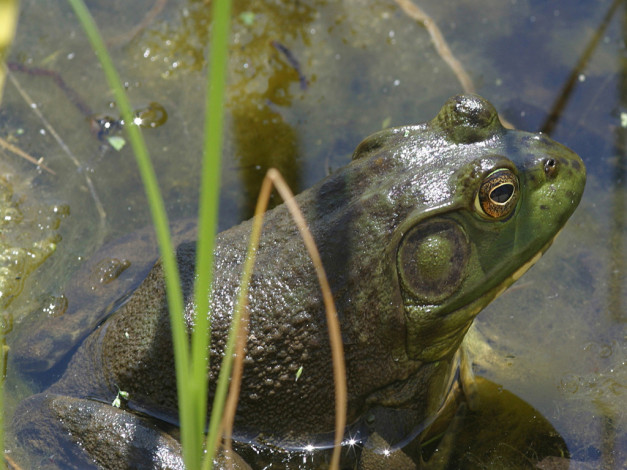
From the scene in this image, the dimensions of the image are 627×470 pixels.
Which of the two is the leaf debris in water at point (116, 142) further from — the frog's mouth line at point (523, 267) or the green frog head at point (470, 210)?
the frog's mouth line at point (523, 267)

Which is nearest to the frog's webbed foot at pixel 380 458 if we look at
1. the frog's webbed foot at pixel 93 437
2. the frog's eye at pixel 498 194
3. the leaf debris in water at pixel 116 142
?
the frog's webbed foot at pixel 93 437

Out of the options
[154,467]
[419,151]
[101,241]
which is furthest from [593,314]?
[101,241]

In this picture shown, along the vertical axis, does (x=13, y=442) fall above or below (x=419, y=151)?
below

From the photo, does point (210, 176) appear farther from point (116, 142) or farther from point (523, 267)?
point (116, 142)

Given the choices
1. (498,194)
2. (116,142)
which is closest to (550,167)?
(498,194)

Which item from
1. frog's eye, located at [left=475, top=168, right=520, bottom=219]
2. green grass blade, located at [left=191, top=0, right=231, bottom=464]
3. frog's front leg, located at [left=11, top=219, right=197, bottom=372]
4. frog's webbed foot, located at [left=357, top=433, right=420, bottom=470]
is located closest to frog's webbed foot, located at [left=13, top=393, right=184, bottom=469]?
frog's front leg, located at [left=11, top=219, right=197, bottom=372]

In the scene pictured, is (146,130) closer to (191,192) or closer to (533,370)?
(191,192)

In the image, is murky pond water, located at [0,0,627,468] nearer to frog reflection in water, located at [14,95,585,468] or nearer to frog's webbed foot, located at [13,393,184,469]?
frog's webbed foot, located at [13,393,184,469]

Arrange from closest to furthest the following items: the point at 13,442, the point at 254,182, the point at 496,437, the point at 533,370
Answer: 1. the point at 13,442
2. the point at 496,437
3. the point at 533,370
4. the point at 254,182
